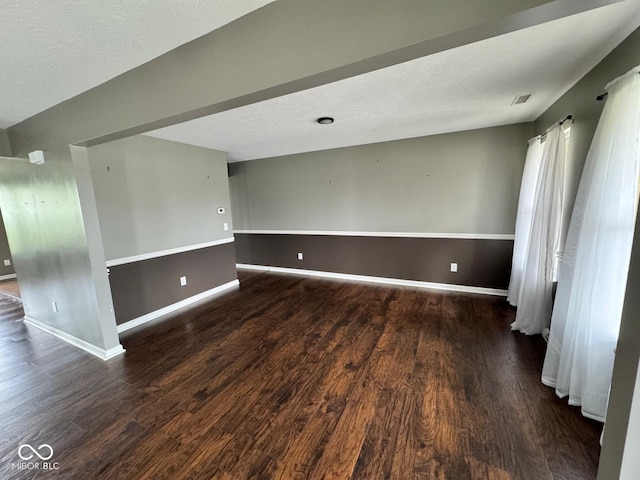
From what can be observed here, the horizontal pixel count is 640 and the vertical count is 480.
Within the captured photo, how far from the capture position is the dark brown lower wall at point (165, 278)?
299cm

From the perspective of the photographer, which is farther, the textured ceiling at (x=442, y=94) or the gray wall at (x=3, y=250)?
the gray wall at (x=3, y=250)

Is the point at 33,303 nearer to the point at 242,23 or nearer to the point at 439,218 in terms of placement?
the point at 242,23

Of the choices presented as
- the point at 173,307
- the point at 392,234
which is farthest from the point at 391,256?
the point at 173,307

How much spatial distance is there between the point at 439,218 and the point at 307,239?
237 cm

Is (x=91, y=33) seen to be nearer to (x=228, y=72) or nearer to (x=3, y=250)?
(x=228, y=72)

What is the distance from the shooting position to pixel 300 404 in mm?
1782

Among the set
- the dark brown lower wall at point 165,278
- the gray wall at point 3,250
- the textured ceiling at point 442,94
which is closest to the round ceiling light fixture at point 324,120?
the textured ceiling at point 442,94

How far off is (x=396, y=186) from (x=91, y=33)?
3.66 meters

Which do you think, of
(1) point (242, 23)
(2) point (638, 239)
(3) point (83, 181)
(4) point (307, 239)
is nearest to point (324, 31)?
(1) point (242, 23)

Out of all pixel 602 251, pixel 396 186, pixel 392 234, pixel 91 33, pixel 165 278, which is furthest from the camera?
pixel 392 234

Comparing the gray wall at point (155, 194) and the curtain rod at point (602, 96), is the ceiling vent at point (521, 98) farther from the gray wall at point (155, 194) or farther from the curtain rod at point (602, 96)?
the gray wall at point (155, 194)

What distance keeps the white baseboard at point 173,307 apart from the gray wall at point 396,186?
1537mm

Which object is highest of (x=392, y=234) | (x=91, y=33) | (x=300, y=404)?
(x=91, y=33)

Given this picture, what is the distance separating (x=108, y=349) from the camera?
2.46 metres
